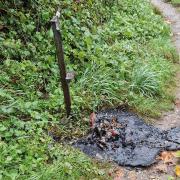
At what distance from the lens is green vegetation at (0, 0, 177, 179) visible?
487 cm

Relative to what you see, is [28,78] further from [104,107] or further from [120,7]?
[120,7]

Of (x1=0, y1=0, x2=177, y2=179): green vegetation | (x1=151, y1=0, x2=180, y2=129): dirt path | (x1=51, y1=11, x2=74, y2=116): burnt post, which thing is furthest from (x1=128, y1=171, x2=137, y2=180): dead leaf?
(x1=151, y1=0, x2=180, y2=129): dirt path

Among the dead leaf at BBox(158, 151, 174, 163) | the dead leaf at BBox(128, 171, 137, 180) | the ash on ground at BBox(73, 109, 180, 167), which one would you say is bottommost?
the dead leaf at BBox(128, 171, 137, 180)

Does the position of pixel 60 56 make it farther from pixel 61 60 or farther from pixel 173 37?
pixel 173 37

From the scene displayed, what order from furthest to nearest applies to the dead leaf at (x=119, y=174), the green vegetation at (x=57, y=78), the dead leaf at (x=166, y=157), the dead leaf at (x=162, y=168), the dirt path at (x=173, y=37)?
the dirt path at (x=173, y=37) → the dead leaf at (x=166, y=157) → the dead leaf at (x=162, y=168) → the dead leaf at (x=119, y=174) → the green vegetation at (x=57, y=78)

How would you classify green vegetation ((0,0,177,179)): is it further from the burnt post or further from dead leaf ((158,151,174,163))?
dead leaf ((158,151,174,163))

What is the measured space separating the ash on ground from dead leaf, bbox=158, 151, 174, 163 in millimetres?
85

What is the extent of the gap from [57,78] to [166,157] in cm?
237

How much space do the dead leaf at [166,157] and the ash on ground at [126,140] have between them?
0.28 feet

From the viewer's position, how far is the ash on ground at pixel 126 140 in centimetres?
541

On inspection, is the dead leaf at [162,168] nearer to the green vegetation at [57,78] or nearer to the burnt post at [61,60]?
the green vegetation at [57,78]

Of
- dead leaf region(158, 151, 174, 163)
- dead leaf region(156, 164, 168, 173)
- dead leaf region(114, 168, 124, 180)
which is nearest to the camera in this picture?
dead leaf region(114, 168, 124, 180)

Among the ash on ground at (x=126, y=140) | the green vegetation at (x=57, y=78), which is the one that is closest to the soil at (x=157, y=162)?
the ash on ground at (x=126, y=140)

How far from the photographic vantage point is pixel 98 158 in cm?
532
